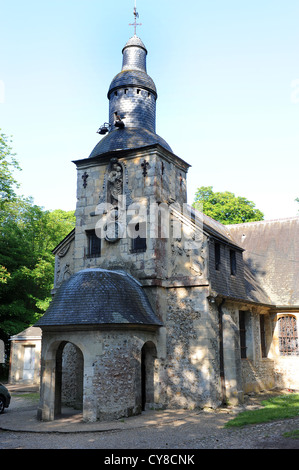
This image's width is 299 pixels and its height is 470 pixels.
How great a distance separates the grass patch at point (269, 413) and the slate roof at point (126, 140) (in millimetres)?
11141

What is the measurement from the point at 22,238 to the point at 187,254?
18846 mm

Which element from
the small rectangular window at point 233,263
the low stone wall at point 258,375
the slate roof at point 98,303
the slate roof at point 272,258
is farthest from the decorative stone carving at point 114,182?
the low stone wall at point 258,375

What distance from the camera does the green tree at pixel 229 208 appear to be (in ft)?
114

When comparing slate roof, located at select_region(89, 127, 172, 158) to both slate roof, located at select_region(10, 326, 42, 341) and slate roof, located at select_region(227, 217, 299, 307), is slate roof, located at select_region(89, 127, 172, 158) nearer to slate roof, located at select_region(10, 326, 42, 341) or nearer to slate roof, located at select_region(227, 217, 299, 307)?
slate roof, located at select_region(227, 217, 299, 307)

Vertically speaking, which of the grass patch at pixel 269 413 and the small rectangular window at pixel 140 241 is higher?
the small rectangular window at pixel 140 241

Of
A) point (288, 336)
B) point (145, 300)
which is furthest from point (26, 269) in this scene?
point (288, 336)

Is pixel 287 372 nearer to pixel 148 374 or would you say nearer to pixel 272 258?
pixel 272 258

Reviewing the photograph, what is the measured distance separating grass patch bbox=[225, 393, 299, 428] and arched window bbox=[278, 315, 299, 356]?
5348 millimetres

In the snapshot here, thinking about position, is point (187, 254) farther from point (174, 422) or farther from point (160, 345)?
point (174, 422)

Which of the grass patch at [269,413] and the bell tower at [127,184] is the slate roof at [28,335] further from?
the grass patch at [269,413]

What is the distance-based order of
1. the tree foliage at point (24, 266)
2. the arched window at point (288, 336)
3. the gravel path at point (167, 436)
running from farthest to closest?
the tree foliage at point (24, 266) → the arched window at point (288, 336) → the gravel path at point (167, 436)

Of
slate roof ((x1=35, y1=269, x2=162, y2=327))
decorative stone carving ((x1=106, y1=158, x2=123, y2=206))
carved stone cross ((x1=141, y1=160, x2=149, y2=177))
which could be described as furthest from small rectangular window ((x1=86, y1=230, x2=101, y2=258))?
carved stone cross ((x1=141, y1=160, x2=149, y2=177))

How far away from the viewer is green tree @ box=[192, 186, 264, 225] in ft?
114
